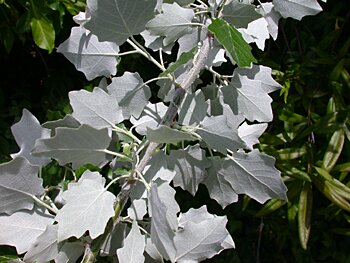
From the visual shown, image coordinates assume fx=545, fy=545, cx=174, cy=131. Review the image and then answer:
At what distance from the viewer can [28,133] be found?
1.95ft

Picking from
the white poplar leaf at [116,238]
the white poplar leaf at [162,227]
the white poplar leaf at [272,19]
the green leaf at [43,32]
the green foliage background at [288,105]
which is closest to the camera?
the white poplar leaf at [162,227]

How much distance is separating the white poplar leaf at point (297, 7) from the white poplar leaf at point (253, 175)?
0.55 feet

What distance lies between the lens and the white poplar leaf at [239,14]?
1.74ft

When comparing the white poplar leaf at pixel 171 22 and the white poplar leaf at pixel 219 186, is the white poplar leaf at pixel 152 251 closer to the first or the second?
the white poplar leaf at pixel 219 186

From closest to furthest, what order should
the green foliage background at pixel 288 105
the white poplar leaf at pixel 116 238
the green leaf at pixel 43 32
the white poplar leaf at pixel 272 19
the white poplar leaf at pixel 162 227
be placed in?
the white poplar leaf at pixel 162 227 → the white poplar leaf at pixel 116 238 → the white poplar leaf at pixel 272 19 → the green leaf at pixel 43 32 → the green foliage background at pixel 288 105

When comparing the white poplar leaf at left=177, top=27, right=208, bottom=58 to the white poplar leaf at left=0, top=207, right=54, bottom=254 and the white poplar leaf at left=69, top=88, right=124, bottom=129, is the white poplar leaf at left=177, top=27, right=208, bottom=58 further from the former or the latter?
the white poplar leaf at left=0, top=207, right=54, bottom=254

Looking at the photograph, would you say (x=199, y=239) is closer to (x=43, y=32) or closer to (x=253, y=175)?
(x=253, y=175)

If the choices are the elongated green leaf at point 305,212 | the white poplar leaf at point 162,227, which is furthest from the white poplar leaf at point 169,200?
the elongated green leaf at point 305,212

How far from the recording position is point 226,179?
614 mm

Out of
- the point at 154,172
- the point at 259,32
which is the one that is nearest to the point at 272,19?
the point at 259,32

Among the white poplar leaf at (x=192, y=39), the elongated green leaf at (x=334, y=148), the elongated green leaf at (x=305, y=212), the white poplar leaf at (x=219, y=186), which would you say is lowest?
the elongated green leaf at (x=305, y=212)

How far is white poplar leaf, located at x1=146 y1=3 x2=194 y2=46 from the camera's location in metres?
0.54

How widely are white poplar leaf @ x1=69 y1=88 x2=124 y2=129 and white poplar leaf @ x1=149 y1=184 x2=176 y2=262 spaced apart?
101mm

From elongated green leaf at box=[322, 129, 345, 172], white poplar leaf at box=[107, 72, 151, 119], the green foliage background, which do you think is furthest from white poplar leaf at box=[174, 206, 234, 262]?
elongated green leaf at box=[322, 129, 345, 172]
